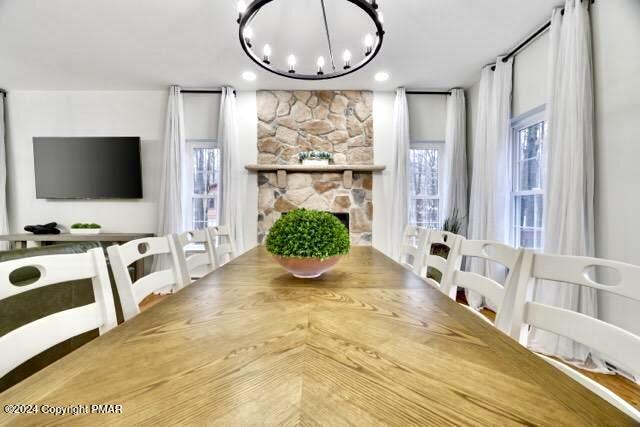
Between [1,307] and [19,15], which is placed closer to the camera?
[1,307]

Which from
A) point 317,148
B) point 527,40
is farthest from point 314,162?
point 527,40

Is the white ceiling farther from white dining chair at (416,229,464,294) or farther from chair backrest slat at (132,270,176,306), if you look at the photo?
chair backrest slat at (132,270,176,306)

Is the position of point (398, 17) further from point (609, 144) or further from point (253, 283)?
point (253, 283)

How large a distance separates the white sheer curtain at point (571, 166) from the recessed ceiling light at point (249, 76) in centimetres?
289

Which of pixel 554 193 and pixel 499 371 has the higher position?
pixel 554 193

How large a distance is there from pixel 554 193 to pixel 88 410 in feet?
9.21

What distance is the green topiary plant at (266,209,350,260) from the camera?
3.55 ft

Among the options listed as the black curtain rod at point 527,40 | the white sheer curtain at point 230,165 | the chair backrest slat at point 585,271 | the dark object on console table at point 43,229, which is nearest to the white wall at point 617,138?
the black curtain rod at point 527,40

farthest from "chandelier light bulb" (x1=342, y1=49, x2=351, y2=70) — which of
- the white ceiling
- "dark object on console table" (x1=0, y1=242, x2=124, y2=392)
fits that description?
"dark object on console table" (x1=0, y1=242, x2=124, y2=392)

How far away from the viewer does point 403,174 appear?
3691mm

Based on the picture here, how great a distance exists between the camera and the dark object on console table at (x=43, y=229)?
356 centimetres

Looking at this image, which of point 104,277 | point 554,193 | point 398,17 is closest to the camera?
point 104,277

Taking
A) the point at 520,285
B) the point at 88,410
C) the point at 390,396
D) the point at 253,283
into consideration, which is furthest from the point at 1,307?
the point at 520,285

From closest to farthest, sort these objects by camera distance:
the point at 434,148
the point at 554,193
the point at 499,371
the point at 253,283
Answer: the point at 499,371, the point at 253,283, the point at 554,193, the point at 434,148
